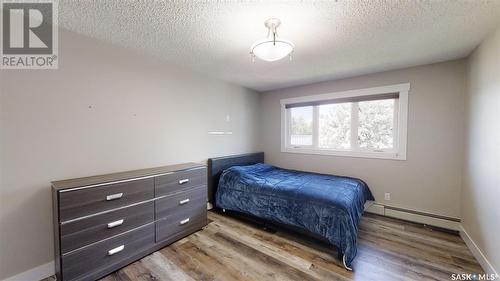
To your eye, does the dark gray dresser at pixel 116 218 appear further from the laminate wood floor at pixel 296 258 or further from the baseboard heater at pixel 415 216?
the baseboard heater at pixel 415 216

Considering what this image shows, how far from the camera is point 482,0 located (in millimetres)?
1462

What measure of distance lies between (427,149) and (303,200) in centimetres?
205

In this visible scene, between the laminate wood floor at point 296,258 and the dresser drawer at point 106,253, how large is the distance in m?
0.13

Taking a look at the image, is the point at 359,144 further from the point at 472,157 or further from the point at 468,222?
the point at 468,222

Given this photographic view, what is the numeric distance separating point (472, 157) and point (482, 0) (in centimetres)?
168

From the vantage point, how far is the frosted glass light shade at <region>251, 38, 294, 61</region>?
5.37 ft

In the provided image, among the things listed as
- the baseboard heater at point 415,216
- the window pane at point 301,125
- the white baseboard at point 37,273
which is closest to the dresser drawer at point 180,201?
the white baseboard at point 37,273

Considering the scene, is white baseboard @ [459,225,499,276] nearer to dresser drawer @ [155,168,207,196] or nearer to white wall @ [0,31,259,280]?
dresser drawer @ [155,168,207,196]

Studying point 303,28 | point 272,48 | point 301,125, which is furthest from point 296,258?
point 301,125

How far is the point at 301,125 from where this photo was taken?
4.00m

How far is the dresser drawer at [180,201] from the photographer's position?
218 centimetres

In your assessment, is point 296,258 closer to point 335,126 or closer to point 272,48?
point 272,48

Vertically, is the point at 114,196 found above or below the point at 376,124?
below

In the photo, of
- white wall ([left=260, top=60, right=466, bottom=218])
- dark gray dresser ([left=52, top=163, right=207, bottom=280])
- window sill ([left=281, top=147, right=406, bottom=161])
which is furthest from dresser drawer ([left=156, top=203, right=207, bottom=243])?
white wall ([left=260, top=60, right=466, bottom=218])
